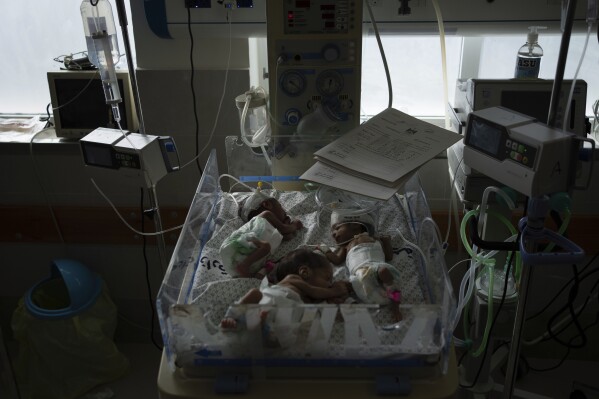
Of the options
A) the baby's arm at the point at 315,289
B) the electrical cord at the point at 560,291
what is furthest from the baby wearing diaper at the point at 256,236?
the electrical cord at the point at 560,291

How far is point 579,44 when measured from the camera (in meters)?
2.25

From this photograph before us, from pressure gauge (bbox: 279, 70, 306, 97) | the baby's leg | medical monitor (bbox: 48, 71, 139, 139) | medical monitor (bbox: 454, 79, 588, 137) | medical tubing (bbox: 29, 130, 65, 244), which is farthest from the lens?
medical tubing (bbox: 29, 130, 65, 244)

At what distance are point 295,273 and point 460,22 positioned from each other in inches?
42.2

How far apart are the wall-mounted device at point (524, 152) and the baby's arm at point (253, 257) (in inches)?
22.0

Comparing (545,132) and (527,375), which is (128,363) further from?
(545,132)

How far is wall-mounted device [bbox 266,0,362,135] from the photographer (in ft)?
5.84

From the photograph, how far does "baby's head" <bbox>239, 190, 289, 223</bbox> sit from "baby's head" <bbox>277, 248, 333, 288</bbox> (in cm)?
22

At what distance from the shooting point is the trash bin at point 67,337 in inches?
86.4

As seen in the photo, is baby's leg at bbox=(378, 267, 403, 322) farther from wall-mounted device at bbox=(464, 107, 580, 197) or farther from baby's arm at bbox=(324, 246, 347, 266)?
wall-mounted device at bbox=(464, 107, 580, 197)

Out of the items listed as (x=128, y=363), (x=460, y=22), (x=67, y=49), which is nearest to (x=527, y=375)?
(x=460, y=22)

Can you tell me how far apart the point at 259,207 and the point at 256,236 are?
18cm

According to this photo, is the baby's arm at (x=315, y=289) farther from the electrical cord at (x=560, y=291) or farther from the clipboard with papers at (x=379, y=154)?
the electrical cord at (x=560, y=291)

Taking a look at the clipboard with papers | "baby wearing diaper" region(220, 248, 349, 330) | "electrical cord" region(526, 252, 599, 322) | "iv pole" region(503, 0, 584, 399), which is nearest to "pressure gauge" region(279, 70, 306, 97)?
the clipboard with papers

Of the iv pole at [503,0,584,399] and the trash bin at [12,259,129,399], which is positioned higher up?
the iv pole at [503,0,584,399]
